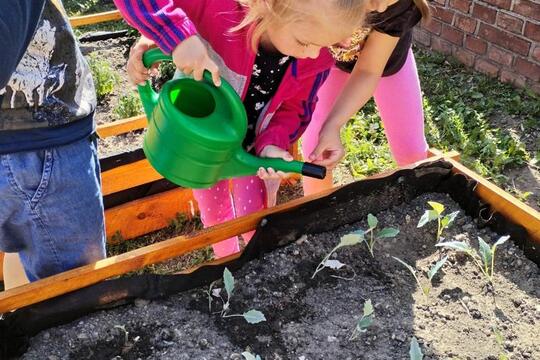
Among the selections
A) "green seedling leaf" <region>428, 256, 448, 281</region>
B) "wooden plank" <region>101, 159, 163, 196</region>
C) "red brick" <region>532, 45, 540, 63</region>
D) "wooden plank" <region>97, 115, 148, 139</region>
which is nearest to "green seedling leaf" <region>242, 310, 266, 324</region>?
"green seedling leaf" <region>428, 256, 448, 281</region>

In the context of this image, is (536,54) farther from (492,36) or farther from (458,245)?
(458,245)

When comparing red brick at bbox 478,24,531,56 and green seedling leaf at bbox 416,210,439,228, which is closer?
green seedling leaf at bbox 416,210,439,228

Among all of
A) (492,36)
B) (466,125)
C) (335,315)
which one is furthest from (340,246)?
(492,36)

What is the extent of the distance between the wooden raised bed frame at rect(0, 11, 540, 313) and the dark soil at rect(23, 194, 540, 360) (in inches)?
3.1

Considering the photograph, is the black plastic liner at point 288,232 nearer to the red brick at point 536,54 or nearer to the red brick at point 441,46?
the red brick at point 536,54

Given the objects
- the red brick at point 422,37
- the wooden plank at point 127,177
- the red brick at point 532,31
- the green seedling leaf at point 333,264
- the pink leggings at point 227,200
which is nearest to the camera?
the green seedling leaf at point 333,264

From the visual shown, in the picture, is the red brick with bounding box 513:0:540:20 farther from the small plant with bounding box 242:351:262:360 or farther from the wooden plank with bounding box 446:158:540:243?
the small plant with bounding box 242:351:262:360

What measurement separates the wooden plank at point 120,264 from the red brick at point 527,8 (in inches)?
76.1

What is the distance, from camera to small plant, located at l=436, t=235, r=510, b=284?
4.60 feet

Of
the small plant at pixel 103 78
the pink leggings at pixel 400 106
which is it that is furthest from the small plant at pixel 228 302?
the small plant at pixel 103 78

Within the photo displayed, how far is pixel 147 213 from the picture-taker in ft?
7.42

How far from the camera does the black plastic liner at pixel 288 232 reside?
125 centimetres

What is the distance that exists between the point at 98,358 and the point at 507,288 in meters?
0.89

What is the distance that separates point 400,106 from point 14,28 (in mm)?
1129
